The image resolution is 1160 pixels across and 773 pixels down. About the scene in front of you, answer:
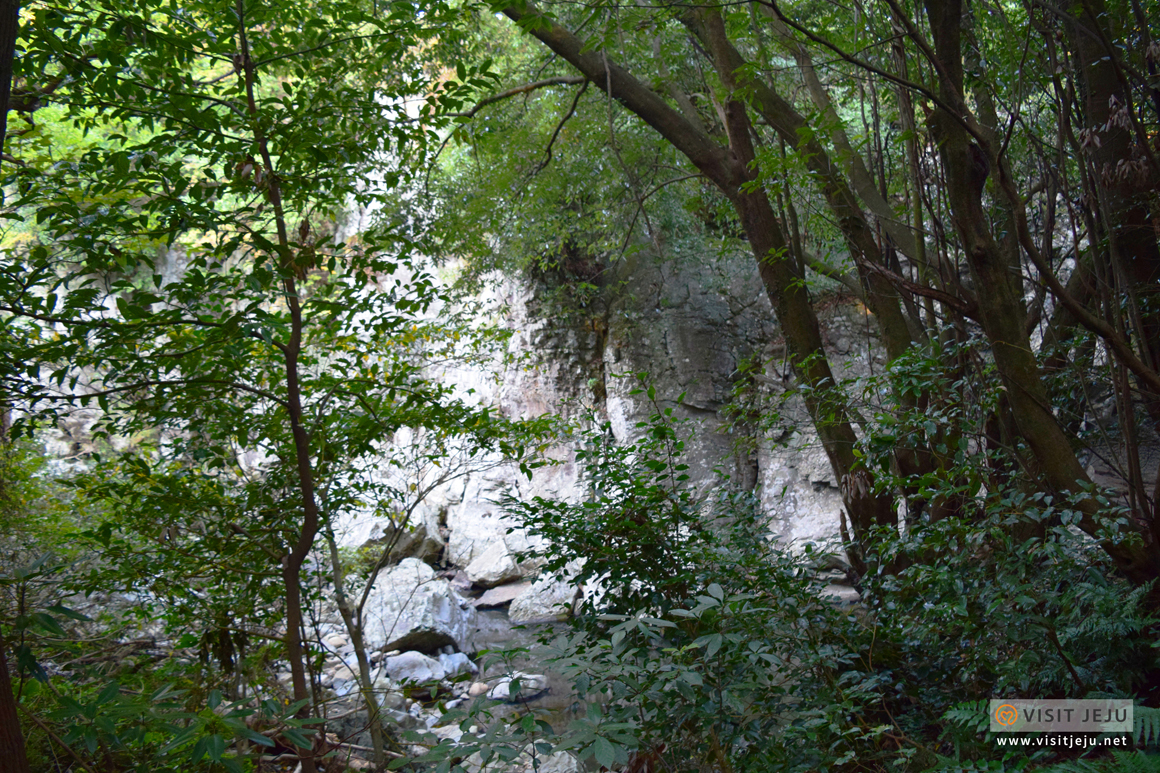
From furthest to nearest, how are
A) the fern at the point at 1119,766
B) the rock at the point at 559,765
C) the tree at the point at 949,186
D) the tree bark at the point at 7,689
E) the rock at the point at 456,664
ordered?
the rock at the point at 456,664
the rock at the point at 559,765
the tree at the point at 949,186
the fern at the point at 1119,766
the tree bark at the point at 7,689

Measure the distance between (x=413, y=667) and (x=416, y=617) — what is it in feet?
2.30

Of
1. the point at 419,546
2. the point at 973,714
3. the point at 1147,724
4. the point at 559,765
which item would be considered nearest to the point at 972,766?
the point at 973,714

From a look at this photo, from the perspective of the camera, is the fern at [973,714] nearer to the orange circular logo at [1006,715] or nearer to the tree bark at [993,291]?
the orange circular logo at [1006,715]

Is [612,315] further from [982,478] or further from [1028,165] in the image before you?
[982,478]

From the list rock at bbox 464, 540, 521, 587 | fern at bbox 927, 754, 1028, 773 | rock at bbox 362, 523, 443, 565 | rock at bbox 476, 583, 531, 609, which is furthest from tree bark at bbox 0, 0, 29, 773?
rock at bbox 362, 523, 443, 565

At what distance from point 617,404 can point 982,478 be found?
721 centimetres

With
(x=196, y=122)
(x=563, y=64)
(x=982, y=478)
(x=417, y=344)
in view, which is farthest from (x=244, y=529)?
(x=417, y=344)

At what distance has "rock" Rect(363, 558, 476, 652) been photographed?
6.91 meters

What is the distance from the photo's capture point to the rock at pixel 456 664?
6570 millimetres

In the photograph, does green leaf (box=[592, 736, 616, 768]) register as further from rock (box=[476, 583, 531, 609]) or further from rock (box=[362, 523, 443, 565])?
rock (box=[362, 523, 443, 565])

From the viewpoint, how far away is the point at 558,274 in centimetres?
1038

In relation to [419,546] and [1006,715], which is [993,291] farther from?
[419,546]
